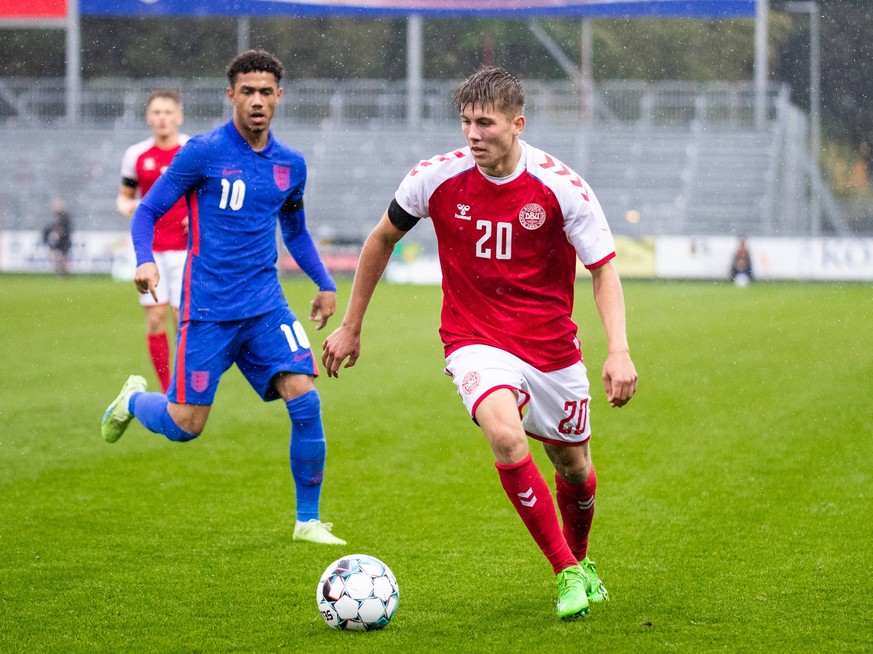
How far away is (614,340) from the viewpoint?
15.2ft

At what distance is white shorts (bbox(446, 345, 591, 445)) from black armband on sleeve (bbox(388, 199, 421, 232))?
54 cm

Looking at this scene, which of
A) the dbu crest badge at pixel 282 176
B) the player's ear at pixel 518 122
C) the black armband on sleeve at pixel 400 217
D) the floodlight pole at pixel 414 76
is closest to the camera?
the player's ear at pixel 518 122

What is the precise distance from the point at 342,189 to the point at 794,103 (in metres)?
20.7

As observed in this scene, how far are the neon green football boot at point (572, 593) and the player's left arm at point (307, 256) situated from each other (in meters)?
2.14

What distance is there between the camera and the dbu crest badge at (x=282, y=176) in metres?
6.15

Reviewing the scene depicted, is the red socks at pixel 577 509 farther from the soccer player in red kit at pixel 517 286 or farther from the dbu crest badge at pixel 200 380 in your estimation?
the dbu crest badge at pixel 200 380

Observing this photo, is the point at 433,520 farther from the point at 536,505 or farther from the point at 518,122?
the point at 518,122

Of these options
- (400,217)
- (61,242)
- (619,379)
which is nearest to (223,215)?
(400,217)

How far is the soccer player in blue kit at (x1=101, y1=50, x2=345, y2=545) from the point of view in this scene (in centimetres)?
596

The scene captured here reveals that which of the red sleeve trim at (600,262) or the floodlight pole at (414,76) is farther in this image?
the floodlight pole at (414,76)

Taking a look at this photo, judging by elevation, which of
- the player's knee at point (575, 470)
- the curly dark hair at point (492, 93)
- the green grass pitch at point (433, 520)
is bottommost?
the green grass pitch at point (433, 520)

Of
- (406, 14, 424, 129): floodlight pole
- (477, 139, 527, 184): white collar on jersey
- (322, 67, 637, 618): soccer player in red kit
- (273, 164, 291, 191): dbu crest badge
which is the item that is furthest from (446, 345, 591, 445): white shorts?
(406, 14, 424, 129): floodlight pole

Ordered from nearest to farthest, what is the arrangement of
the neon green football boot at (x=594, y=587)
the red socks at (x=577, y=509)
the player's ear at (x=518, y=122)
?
1. the player's ear at (x=518, y=122)
2. the neon green football boot at (x=594, y=587)
3. the red socks at (x=577, y=509)

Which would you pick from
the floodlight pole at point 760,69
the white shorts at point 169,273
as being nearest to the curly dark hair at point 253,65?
the white shorts at point 169,273
